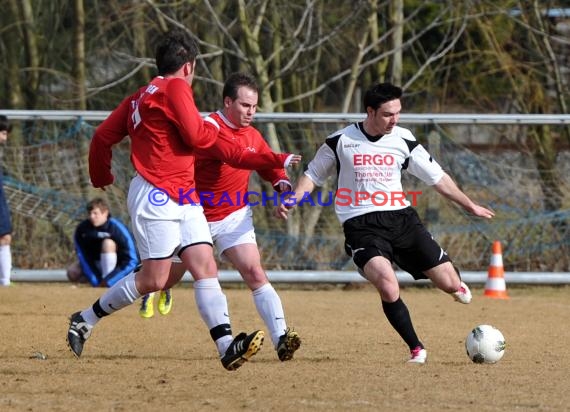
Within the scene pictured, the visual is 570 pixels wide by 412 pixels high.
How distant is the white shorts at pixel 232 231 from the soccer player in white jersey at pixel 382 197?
0.81ft

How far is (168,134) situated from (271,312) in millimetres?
1356

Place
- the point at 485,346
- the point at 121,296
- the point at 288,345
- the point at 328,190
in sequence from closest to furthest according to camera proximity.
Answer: the point at 288,345, the point at 121,296, the point at 485,346, the point at 328,190

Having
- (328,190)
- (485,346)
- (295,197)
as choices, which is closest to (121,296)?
(295,197)

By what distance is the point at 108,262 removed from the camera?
12.9 metres

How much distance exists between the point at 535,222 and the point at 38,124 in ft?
20.6

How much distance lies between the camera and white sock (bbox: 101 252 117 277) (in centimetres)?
1279

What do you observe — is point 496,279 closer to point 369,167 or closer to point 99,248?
point 99,248

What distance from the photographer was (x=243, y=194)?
742 cm

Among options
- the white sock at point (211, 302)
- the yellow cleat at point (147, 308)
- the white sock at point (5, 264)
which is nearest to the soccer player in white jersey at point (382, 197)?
the white sock at point (211, 302)

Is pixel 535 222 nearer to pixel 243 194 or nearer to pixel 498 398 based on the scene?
pixel 243 194

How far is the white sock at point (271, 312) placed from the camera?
22.7ft

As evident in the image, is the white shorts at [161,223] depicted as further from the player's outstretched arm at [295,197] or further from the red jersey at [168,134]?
the player's outstretched arm at [295,197]

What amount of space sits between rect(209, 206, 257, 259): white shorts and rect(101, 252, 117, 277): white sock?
5.70 meters

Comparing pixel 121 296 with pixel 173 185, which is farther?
pixel 121 296
